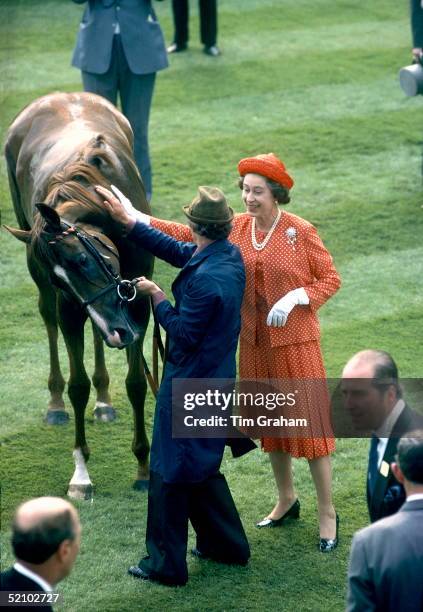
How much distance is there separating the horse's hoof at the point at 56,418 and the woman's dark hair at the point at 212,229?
2.24 meters

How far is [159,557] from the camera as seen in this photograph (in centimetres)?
578

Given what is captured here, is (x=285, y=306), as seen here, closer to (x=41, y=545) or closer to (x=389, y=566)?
(x=389, y=566)

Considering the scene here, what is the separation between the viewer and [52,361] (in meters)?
7.56

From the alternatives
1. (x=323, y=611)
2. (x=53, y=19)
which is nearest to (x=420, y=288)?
(x=323, y=611)

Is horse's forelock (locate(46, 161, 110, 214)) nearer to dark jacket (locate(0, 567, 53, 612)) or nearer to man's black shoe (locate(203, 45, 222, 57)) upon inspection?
dark jacket (locate(0, 567, 53, 612))

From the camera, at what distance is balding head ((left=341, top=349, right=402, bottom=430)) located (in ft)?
14.7

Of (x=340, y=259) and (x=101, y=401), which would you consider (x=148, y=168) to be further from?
(x=101, y=401)

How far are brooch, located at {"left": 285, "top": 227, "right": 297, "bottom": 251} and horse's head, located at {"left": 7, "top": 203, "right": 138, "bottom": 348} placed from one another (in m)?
0.81

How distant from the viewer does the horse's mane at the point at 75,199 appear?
606 cm

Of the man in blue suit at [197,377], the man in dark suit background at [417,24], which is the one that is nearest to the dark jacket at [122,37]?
the man in dark suit background at [417,24]

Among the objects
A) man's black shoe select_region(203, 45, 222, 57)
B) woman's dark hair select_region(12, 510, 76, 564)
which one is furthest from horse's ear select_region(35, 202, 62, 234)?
man's black shoe select_region(203, 45, 222, 57)

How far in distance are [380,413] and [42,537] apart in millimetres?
1375

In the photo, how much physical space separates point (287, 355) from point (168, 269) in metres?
3.54

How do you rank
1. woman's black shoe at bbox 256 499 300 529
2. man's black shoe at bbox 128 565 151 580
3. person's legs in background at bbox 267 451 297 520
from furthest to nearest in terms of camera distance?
woman's black shoe at bbox 256 499 300 529
person's legs in background at bbox 267 451 297 520
man's black shoe at bbox 128 565 151 580
